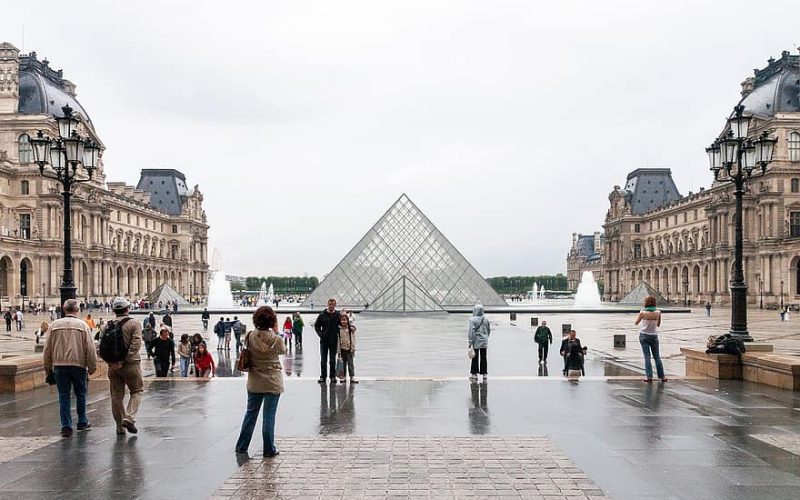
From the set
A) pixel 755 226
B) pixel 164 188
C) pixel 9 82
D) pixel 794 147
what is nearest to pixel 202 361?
pixel 9 82

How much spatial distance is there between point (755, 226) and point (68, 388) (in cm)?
5757

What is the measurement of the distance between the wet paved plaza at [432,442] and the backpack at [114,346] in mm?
778

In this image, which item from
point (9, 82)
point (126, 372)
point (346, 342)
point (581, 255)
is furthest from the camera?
point (581, 255)

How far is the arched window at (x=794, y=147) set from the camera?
5162cm

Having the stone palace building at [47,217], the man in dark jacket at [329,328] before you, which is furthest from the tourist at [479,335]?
the stone palace building at [47,217]

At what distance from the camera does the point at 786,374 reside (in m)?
8.60

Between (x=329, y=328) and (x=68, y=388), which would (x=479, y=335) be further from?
(x=68, y=388)

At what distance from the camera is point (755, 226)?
53.6m

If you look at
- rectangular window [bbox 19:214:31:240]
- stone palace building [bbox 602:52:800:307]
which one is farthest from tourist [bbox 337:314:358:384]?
rectangular window [bbox 19:214:31:240]

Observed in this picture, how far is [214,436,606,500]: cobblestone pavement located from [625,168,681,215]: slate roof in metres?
86.6

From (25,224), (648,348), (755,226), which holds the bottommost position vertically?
(648,348)

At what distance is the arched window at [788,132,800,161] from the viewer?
5162 cm

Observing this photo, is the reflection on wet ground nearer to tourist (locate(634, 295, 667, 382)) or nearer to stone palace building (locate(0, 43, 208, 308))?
tourist (locate(634, 295, 667, 382))

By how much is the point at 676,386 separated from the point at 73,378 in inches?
296
